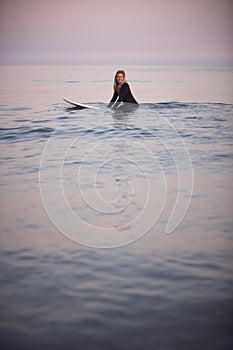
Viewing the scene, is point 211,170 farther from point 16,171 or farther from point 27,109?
point 27,109

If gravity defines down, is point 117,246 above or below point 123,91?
below

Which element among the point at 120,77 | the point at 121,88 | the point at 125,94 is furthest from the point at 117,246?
the point at 125,94

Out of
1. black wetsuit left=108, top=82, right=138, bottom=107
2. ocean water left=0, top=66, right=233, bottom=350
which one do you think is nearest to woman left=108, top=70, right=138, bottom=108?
black wetsuit left=108, top=82, right=138, bottom=107

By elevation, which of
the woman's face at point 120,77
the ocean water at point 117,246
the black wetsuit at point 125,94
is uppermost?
the woman's face at point 120,77

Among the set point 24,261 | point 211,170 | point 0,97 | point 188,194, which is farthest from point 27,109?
point 24,261

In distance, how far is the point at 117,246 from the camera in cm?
359

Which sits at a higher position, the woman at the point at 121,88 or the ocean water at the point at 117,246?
the woman at the point at 121,88

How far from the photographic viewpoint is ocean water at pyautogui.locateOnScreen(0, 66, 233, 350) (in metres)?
2.44

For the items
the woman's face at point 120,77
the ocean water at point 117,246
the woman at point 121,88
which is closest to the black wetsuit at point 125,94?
the woman at point 121,88

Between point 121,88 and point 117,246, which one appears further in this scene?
point 121,88

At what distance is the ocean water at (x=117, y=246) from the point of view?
244 cm

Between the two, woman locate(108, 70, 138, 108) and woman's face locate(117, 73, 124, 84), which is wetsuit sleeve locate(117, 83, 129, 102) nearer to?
woman locate(108, 70, 138, 108)

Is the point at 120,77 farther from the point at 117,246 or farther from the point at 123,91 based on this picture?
the point at 117,246

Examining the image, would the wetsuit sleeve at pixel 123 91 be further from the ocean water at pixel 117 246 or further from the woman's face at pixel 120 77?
the ocean water at pixel 117 246
